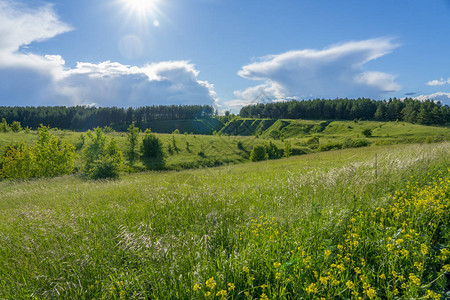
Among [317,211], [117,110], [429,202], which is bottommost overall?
[317,211]

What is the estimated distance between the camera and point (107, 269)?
3330 mm

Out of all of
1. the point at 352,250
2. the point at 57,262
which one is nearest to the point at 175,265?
the point at 57,262

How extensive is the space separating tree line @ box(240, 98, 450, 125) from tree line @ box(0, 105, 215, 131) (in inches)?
3262

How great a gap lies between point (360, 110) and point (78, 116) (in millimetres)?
182152

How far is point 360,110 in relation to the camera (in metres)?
140

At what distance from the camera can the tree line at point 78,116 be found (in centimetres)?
14150

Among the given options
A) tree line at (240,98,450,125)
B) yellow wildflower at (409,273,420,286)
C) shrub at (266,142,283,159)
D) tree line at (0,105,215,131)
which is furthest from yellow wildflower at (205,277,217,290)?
tree line at (0,105,215,131)

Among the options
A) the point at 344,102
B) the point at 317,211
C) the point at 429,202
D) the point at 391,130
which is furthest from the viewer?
the point at 344,102

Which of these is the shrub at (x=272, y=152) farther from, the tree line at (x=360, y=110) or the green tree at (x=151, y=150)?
the tree line at (x=360, y=110)

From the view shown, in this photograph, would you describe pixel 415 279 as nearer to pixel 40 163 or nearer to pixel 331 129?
pixel 40 163

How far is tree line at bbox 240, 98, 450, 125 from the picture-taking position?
11538 centimetres

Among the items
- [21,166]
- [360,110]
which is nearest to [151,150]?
[21,166]

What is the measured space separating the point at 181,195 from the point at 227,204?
4.75 ft

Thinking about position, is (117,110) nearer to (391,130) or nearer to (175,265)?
(391,130)
